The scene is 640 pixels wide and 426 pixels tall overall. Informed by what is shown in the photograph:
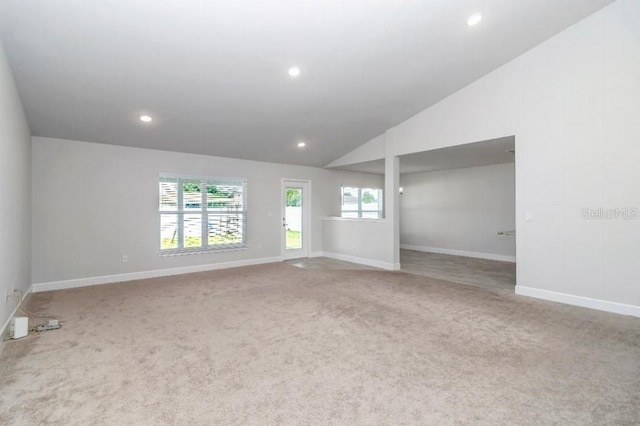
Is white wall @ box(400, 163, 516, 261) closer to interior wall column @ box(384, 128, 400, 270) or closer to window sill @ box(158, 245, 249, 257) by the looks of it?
interior wall column @ box(384, 128, 400, 270)

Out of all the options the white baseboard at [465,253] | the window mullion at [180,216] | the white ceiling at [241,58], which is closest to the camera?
the white ceiling at [241,58]

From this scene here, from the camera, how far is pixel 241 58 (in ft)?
12.0

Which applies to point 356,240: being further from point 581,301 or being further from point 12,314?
point 12,314

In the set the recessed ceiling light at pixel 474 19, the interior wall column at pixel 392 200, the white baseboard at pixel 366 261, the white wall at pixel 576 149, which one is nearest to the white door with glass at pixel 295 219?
the white baseboard at pixel 366 261

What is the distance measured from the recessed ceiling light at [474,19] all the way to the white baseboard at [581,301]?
11.6 ft

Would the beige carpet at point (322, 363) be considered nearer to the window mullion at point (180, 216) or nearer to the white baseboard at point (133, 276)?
the white baseboard at point (133, 276)

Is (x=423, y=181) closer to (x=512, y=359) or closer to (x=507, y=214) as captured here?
(x=507, y=214)

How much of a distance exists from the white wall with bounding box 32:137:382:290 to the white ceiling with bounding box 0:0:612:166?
1.05 feet

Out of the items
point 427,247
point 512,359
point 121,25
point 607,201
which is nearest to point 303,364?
point 512,359

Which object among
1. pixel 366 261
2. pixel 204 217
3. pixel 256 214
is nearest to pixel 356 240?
pixel 366 261

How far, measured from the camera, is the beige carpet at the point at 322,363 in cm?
195

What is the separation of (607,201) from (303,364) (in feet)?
13.3

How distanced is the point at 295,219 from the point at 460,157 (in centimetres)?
396

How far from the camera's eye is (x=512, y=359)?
262 cm
